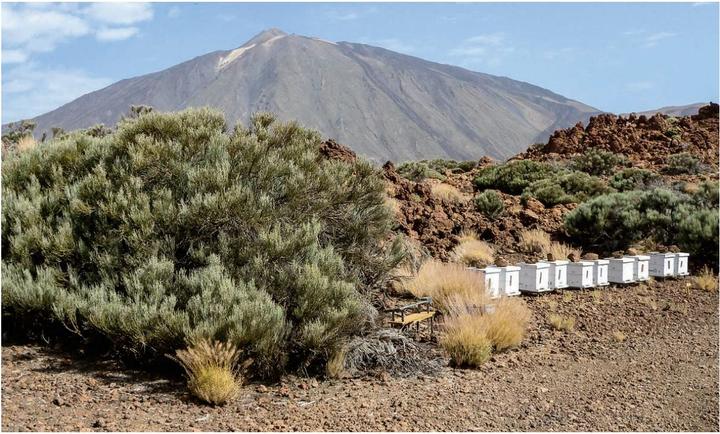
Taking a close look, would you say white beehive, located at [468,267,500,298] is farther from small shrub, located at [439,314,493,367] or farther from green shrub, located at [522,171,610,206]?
green shrub, located at [522,171,610,206]

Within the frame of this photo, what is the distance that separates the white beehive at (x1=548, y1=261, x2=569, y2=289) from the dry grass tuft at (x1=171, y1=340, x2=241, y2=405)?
19.4 feet

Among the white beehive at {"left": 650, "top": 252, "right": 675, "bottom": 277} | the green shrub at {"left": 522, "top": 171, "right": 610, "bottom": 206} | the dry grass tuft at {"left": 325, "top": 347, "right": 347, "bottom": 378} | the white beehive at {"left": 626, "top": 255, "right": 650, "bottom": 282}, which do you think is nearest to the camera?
the dry grass tuft at {"left": 325, "top": 347, "right": 347, "bottom": 378}

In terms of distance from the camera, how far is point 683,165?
2375cm

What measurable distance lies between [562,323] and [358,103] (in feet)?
503

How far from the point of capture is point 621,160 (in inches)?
986

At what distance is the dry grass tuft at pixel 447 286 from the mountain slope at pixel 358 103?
11741cm

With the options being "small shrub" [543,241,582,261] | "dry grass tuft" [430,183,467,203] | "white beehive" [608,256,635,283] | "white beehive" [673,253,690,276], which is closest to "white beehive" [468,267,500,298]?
"white beehive" [608,256,635,283]

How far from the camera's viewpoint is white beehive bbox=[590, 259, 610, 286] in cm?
1034

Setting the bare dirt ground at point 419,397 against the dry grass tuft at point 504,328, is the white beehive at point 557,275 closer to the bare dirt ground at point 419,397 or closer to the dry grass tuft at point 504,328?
the bare dirt ground at point 419,397

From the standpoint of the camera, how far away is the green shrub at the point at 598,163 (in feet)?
79.5

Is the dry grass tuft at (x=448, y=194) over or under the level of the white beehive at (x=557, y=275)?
over

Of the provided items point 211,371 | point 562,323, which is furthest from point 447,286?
point 211,371

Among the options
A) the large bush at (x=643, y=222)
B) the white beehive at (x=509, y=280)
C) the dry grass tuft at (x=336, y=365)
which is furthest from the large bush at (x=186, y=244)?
the large bush at (x=643, y=222)

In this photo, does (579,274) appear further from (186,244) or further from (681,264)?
(186,244)
